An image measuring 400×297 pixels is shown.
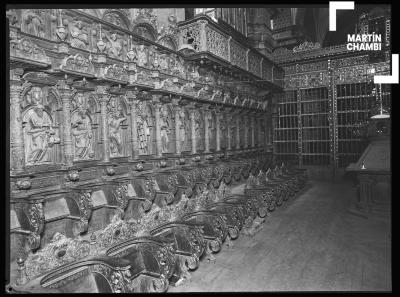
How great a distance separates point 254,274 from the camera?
14.1 feet

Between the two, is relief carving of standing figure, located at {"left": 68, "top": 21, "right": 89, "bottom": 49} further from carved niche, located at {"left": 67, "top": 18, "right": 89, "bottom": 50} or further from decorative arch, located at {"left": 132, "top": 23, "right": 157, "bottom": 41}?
decorative arch, located at {"left": 132, "top": 23, "right": 157, "bottom": 41}

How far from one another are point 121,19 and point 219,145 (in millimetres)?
4819

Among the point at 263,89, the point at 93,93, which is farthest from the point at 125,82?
the point at 263,89

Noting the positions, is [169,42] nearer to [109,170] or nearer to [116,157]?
[116,157]

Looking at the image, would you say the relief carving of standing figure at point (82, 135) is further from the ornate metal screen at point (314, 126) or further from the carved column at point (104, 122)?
the ornate metal screen at point (314, 126)

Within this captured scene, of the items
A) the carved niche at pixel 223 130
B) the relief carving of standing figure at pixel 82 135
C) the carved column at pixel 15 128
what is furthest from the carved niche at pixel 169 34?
the carved column at pixel 15 128

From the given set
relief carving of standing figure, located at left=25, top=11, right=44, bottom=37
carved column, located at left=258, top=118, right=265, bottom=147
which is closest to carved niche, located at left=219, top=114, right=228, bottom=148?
carved column, located at left=258, top=118, right=265, bottom=147

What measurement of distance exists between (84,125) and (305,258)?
4.14m

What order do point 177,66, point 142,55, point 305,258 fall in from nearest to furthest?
point 305,258 → point 142,55 → point 177,66

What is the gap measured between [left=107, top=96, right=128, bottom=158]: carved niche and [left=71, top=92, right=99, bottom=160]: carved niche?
1.09ft

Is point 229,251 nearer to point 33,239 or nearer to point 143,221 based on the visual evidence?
point 143,221

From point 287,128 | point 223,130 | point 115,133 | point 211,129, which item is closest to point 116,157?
point 115,133

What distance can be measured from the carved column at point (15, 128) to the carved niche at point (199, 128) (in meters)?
4.97

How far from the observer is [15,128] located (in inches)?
151
